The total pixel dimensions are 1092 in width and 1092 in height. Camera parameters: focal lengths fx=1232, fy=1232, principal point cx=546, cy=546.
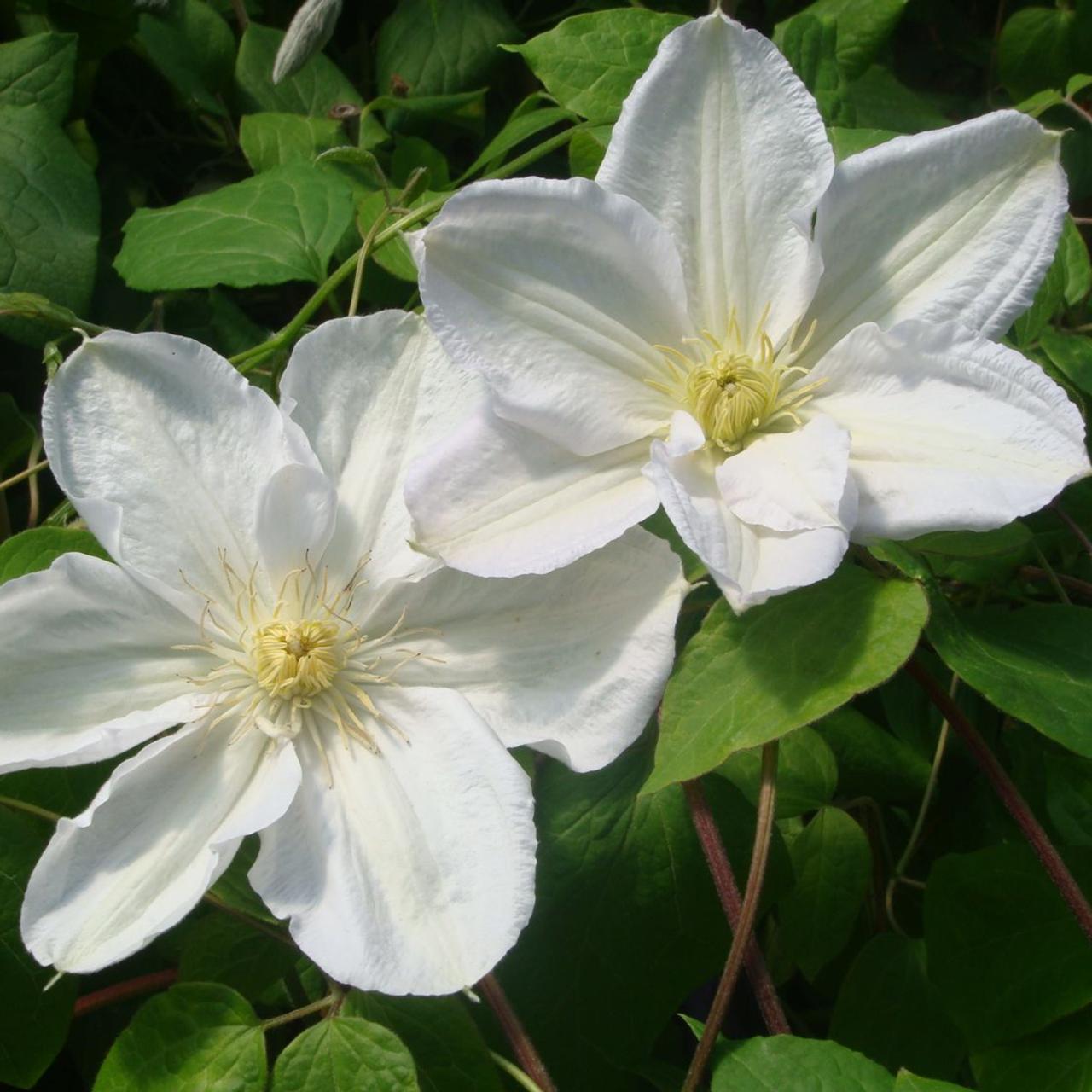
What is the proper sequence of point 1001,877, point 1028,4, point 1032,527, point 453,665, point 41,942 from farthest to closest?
point 1028,4, point 1032,527, point 1001,877, point 453,665, point 41,942

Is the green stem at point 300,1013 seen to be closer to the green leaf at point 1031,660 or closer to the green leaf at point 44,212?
the green leaf at point 1031,660

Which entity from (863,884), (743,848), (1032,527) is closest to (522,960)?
(743,848)

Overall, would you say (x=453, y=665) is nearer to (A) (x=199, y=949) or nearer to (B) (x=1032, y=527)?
(A) (x=199, y=949)

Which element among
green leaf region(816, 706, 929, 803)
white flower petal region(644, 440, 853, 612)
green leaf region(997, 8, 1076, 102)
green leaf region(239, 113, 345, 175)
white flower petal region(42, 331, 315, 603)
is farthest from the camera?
green leaf region(997, 8, 1076, 102)

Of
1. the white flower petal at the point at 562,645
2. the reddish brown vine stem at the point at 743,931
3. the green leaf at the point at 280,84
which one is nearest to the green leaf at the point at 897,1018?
the reddish brown vine stem at the point at 743,931

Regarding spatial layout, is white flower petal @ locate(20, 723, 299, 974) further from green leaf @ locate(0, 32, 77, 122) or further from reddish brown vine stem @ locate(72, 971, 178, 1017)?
green leaf @ locate(0, 32, 77, 122)

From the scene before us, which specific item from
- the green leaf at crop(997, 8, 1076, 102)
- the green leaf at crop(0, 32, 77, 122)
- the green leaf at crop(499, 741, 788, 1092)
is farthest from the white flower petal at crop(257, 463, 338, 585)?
the green leaf at crop(997, 8, 1076, 102)
